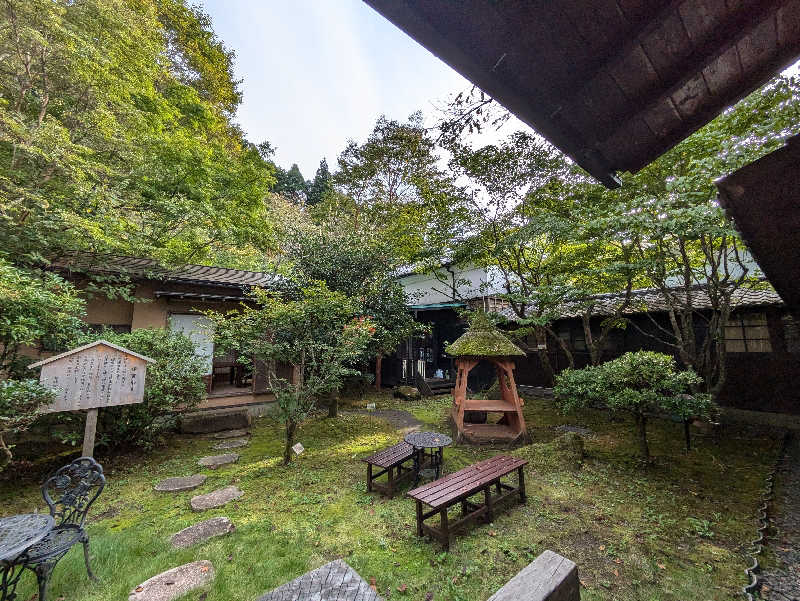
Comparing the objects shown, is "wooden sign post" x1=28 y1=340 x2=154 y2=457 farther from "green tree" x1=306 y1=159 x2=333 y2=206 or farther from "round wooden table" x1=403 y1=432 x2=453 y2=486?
"green tree" x1=306 y1=159 x2=333 y2=206

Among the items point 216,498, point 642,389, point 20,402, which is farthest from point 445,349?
point 20,402

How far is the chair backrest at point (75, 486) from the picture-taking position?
10.2 feet

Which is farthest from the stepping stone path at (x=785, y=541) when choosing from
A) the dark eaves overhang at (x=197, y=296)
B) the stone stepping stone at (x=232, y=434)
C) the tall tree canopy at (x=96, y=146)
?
the tall tree canopy at (x=96, y=146)

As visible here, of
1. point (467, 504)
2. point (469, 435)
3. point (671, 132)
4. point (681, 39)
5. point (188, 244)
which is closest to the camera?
point (681, 39)

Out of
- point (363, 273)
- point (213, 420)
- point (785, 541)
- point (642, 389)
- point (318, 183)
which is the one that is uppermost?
point (318, 183)

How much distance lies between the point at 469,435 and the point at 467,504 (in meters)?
2.83

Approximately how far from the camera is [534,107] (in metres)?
1.24

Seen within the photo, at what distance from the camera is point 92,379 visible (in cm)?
486

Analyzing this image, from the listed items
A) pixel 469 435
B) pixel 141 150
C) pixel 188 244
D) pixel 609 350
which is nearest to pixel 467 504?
pixel 469 435

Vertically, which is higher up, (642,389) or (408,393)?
(642,389)

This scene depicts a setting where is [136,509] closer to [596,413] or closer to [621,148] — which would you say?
→ [621,148]

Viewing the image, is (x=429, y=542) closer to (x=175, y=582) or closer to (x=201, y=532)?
(x=175, y=582)

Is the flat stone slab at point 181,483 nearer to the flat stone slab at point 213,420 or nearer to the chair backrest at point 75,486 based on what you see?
the chair backrest at point 75,486

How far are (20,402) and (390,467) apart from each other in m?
5.20
